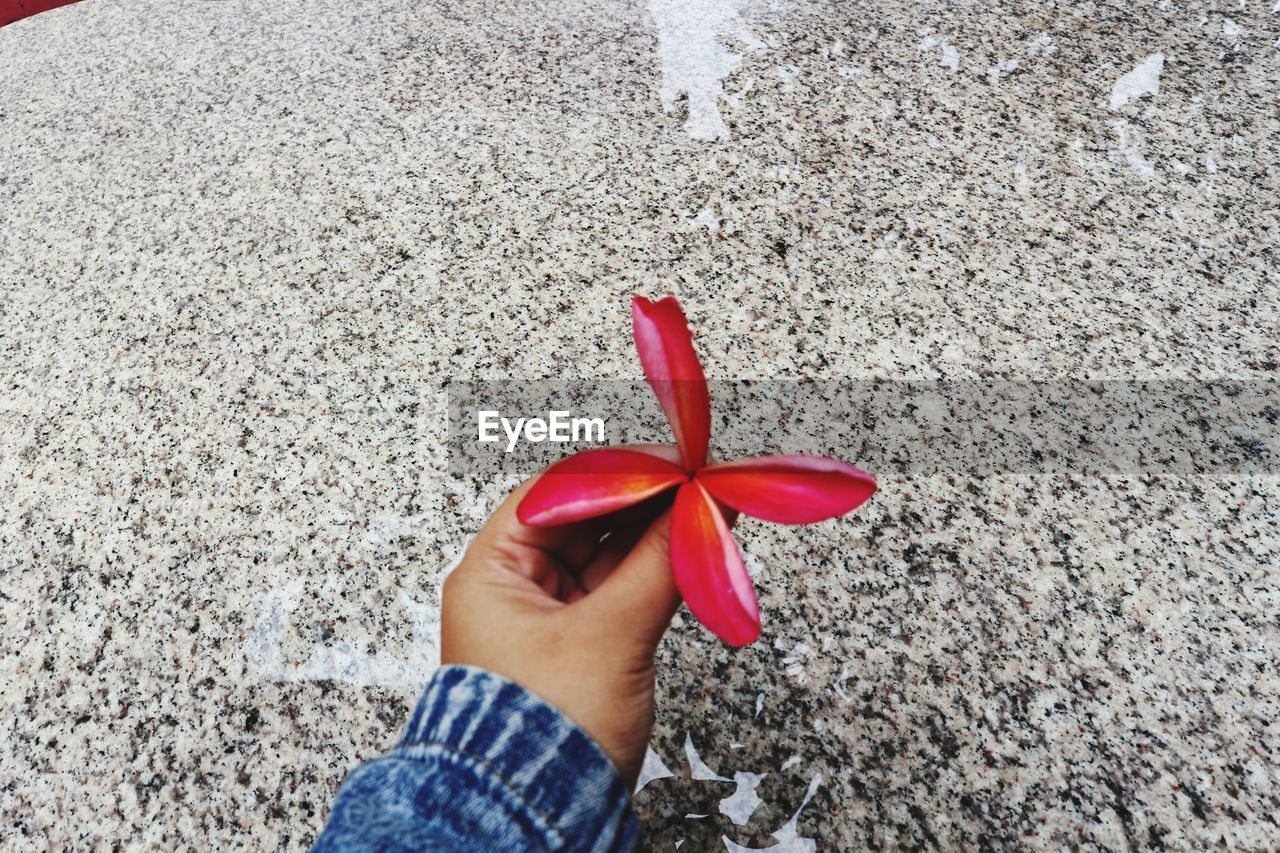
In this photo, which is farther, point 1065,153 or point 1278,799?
point 1065,153

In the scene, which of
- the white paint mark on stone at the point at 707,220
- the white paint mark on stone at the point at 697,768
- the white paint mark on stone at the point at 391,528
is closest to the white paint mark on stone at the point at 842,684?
the white paint mark on stone at the point at 697,768

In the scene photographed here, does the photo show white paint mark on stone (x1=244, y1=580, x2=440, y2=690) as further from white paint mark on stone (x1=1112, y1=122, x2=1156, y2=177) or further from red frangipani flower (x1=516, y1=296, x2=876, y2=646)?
white paint mark on stone (x1=1112, y1=122, x2=1156, y2=177)

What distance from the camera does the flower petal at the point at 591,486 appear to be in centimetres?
46

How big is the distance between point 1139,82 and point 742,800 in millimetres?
1121

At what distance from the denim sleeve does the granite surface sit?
0.82 feet

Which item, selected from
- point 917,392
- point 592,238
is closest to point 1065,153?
point 917,392

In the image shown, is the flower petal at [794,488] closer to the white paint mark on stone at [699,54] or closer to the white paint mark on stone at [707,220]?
the white paint mark on stone at [707,220]

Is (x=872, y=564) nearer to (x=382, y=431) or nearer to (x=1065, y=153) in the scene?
(x=382, y=431)

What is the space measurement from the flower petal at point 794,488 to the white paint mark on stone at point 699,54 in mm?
735

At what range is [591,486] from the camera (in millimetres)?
461

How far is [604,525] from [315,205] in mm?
731

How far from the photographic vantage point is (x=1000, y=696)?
2.15 feet

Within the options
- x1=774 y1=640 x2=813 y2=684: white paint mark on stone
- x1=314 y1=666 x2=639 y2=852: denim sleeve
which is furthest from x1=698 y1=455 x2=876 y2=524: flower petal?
x1=774 y1=640 x2=813 y2=684: white paint mark on stone

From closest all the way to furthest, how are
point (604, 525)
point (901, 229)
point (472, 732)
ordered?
point (472, 732) → point (604, 525) → point (901, 229)
